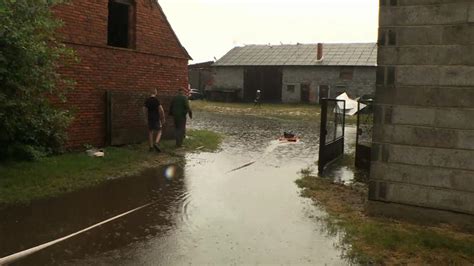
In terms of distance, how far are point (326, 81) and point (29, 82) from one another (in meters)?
34.3

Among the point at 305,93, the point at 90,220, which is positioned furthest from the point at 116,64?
the point at 305,93

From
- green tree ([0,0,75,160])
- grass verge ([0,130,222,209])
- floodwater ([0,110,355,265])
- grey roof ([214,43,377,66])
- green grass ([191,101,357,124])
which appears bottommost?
floodwater ([0,110,355,265])

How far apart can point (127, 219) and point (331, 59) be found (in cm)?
3724

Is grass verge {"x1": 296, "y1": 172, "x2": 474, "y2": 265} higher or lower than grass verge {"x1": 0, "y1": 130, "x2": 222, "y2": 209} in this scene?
lower

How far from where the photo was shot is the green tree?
8.73 m

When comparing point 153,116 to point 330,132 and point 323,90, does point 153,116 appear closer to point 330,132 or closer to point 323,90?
point 330,132

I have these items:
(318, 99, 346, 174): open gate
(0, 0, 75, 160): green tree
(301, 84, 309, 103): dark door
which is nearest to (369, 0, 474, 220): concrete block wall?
(318, 99, 346, 174): open gate

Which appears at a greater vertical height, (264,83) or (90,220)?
(264,83)

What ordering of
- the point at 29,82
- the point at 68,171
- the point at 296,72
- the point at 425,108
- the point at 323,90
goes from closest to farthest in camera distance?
the point at 425,108 < the point at 29,82 < the point at 68,171 < the point at 323,90 < the point at 296,72

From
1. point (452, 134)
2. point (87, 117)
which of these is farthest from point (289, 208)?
point (87, 117)

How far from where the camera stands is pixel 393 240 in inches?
245

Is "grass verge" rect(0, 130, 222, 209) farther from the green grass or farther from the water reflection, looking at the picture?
the green grass

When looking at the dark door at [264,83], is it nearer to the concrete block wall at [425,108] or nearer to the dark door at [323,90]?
the dark door at [323,90]

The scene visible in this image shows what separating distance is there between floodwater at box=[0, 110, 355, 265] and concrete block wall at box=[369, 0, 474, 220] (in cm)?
147
